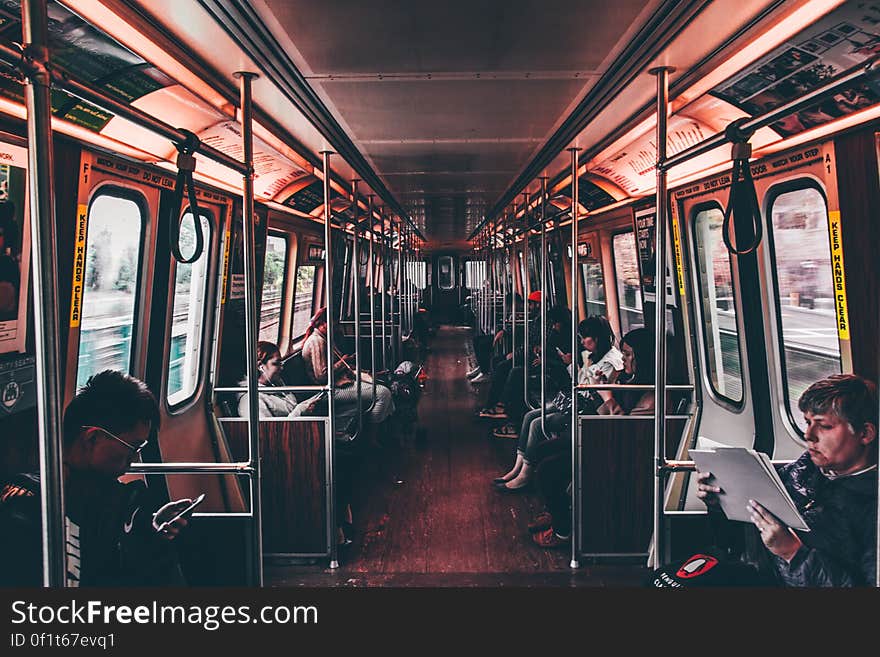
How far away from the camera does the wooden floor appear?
4223 mm

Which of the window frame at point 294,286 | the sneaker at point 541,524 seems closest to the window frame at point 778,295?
the sneaker at point 541,524

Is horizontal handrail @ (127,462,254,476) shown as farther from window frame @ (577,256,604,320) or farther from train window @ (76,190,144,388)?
window frame @ (577,256,604,320)

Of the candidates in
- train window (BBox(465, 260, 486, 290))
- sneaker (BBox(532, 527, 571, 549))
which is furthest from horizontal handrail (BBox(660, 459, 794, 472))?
train window (BBox(465, 260, 486, 290))

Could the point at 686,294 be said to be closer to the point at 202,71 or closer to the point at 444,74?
the point at 444,74

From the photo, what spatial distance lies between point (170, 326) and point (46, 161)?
2.92 meters

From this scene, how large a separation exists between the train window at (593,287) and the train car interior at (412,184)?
3.06 feet

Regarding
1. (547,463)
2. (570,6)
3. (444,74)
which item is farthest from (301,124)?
(547,463)

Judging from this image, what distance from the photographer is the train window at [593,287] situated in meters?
8.11

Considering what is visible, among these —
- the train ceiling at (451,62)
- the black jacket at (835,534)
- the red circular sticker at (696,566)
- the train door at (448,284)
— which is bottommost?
the red circular sticker at (696,566)

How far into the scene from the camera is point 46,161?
1.29 m

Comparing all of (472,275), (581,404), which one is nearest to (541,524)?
(581,404)

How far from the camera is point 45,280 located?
131cm

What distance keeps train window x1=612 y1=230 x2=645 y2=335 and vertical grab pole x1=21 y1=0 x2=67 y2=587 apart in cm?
616

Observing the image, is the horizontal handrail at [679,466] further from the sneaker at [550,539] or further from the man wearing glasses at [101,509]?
the sneaker at [550,539]
